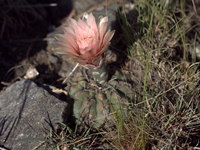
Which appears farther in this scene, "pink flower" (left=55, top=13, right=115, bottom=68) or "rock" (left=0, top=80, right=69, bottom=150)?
"rock" (left=0, top=80, right=69, bottom=150)

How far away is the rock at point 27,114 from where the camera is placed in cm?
179

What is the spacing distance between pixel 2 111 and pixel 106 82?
3.50 ft

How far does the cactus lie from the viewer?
1913 millimetres

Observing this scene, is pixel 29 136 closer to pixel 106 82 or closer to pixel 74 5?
pixel 106 82

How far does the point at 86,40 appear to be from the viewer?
173 cm

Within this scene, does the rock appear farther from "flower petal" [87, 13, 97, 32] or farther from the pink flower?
"flower petal" [87, 13, 97, 32]

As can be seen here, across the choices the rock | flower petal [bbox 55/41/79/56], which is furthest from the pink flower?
the rock

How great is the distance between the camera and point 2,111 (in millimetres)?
1960

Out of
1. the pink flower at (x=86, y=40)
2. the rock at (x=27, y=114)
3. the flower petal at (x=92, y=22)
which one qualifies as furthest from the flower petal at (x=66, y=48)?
the rock at (x=27, y=114)

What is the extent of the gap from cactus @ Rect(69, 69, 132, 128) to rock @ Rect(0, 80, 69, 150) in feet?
0.49

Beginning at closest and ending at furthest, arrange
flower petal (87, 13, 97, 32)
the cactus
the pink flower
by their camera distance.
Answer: the pink flower < flower petal (87, 13, 97, 32) < the cactus

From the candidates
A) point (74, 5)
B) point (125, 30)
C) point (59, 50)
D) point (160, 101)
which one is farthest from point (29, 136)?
point (74, 5)

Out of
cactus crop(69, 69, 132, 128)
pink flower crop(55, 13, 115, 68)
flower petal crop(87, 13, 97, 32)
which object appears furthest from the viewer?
cactus crop(69, 69, 132, 128)

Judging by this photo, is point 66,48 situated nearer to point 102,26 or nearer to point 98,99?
point 102,26
